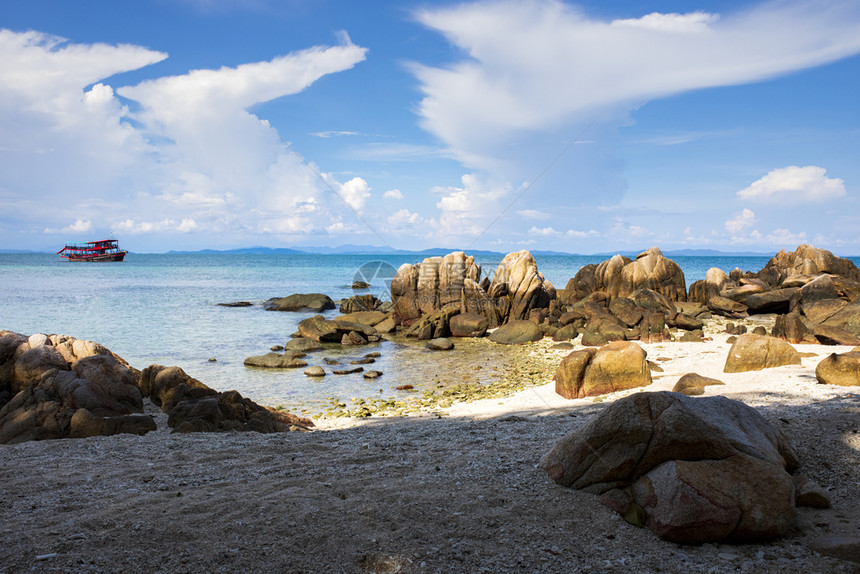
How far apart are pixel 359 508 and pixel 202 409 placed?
592 cm

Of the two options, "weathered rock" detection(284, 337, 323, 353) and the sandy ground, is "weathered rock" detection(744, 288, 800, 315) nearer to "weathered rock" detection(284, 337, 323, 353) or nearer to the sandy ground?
the sandy ground

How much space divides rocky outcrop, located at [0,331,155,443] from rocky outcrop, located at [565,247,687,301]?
87.0 ft

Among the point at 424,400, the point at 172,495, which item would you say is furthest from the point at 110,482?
the point at 424,400

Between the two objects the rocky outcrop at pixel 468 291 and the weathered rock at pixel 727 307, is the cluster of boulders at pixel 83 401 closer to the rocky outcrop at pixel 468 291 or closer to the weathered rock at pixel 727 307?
the rocky outcrop at pixel 468 291

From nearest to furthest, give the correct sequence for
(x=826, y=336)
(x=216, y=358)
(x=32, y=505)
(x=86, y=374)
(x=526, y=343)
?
(x=32, y=505), (x=86, y=374), (x=826, y=336), (x=216, y=358), (x=526, y=343)

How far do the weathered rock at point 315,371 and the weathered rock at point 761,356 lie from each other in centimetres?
1157

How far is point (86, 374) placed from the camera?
10430 mm

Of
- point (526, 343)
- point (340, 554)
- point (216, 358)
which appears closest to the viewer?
point (340, 554)

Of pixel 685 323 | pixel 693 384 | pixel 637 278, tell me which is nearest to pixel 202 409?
pixel 693 384

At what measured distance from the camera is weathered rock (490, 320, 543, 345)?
71.9 feet

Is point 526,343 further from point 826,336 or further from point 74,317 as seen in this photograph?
point 74,317

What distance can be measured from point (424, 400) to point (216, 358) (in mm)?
9862

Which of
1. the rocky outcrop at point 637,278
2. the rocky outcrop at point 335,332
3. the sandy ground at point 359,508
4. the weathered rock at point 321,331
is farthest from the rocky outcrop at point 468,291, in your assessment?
the sandy ground at point 359,508

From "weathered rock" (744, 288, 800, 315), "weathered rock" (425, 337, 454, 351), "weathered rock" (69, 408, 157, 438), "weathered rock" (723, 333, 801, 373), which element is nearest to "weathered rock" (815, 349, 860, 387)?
"weathered rock" (723, 333, 801, 373)
